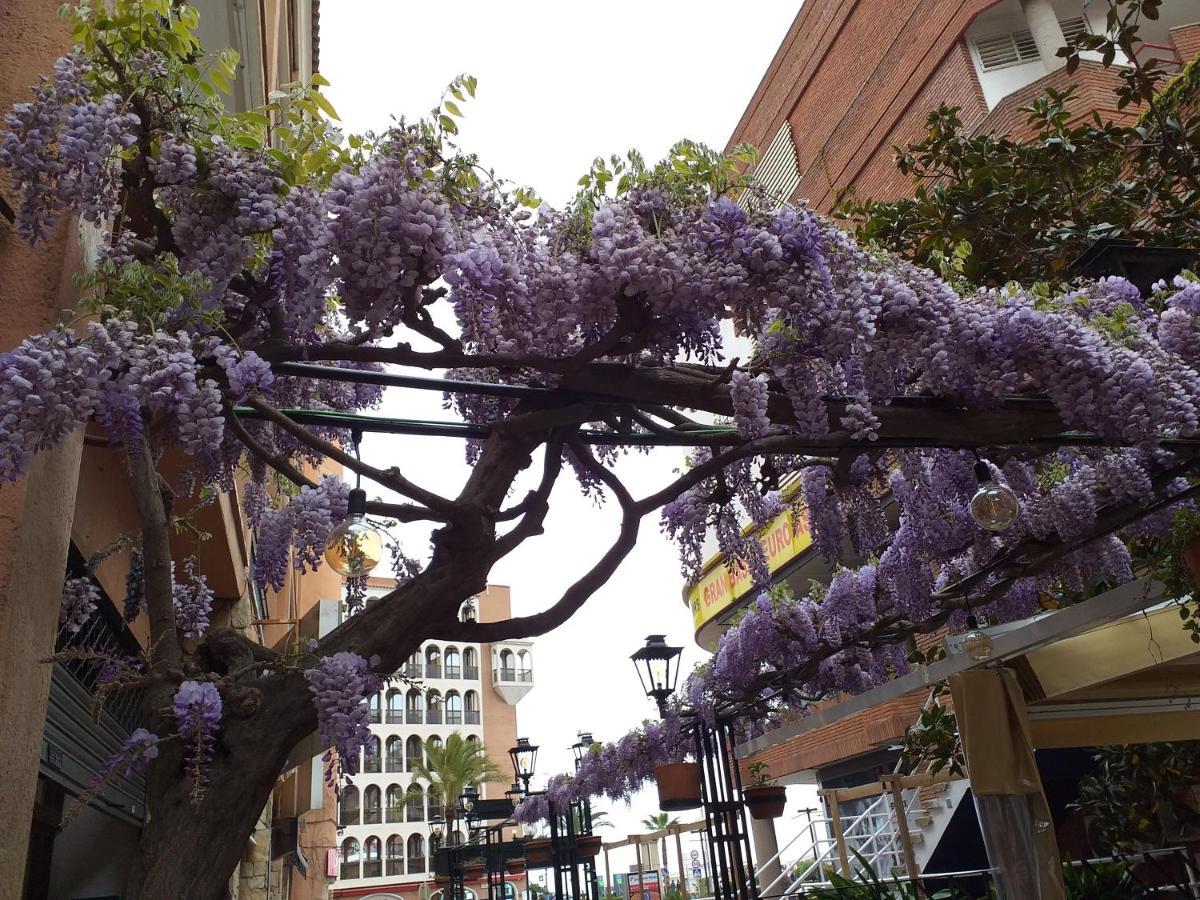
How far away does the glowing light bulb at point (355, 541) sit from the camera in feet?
10.2

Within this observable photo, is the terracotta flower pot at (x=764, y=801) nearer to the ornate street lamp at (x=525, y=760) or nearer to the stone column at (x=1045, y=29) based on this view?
the ornate street lamp at (x=525, y=760)

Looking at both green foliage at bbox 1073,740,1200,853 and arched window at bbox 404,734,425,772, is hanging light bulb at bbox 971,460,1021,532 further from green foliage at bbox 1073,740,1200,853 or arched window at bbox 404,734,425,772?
arched window at bbox 404,734,425,772

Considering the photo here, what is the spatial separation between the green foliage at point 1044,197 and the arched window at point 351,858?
2027 inches

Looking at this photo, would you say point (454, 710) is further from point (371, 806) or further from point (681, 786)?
point (681, 786)

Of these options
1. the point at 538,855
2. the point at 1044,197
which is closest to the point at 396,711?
the point at 538,855

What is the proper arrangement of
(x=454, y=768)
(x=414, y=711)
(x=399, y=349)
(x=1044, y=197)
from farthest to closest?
1. (x=414, y=711)
2. (x=454, y=768)
3. (x=1044, y=197)
4. (x=399, y=349)

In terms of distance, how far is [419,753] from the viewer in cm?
5350

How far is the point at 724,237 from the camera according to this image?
2.91 m

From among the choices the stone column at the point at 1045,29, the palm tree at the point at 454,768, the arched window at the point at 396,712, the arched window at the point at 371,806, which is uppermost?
the stone column at the point at 1045,29

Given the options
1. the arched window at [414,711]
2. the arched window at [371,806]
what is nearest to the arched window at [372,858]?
the arched window at [371,806]

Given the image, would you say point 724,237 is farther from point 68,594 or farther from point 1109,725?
point 1109,725

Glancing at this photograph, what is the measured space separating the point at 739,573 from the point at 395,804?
45.5 m

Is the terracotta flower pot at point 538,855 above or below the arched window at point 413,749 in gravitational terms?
below

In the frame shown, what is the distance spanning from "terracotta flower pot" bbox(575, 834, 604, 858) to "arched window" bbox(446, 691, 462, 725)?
148 ft
